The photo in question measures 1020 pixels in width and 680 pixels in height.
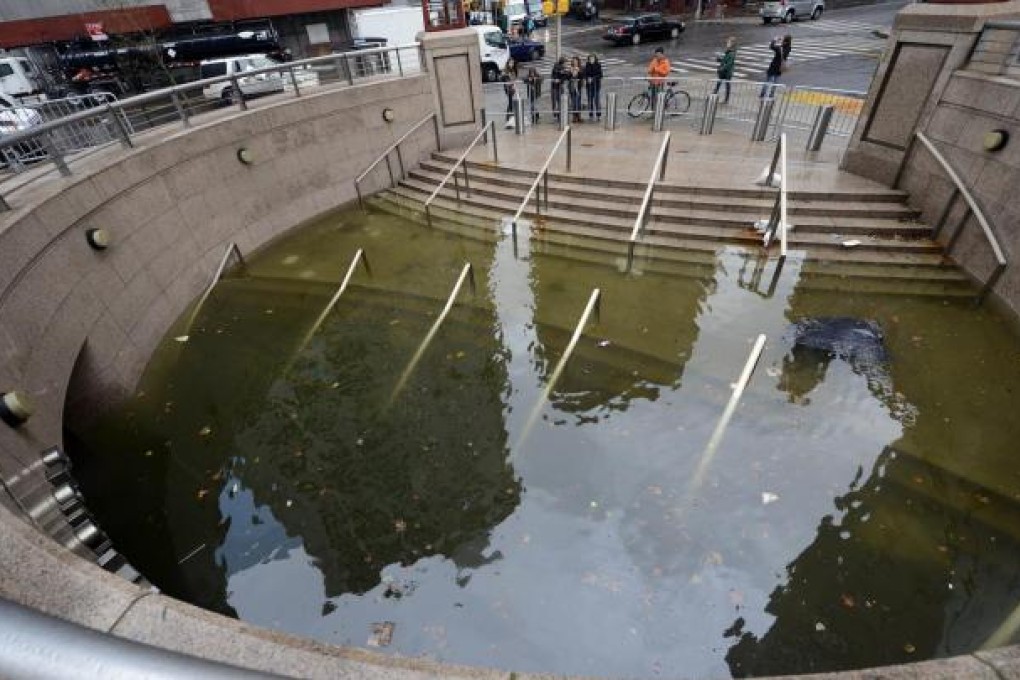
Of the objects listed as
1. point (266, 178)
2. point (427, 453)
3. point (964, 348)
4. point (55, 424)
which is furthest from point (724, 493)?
point (266, 178)

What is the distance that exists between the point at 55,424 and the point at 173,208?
4725mm

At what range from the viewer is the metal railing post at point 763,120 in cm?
1171

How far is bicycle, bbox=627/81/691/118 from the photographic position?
1420 centimetres

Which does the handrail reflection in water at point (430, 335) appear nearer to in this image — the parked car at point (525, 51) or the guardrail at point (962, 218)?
the guardrail at point (962, 218)

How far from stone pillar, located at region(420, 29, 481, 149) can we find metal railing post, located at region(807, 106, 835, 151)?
26.2 ft

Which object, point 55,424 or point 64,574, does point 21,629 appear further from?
point 55,424

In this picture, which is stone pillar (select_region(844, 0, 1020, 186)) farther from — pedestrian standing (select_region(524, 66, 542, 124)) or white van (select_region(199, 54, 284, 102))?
white van (select_region(199, 54, 284, 102))

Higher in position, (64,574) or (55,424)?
(64,574)

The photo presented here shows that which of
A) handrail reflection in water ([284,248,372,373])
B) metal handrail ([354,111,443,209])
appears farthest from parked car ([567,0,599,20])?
handrail reflection in water ([284,248,372,373])

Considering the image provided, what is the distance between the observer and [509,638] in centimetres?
430

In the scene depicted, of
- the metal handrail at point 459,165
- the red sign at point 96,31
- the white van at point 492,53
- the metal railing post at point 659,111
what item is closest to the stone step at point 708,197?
the metal handrail at point 459,165

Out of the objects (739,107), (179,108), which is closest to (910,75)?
(739,107)

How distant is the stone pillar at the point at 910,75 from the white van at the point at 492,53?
1777 cm

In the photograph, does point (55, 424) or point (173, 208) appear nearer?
point (55, 424)
